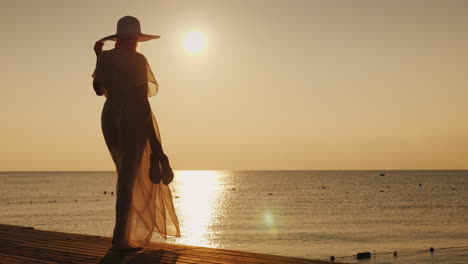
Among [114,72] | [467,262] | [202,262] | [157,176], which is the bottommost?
[467,262]

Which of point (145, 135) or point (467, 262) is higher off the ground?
point (145, 135)

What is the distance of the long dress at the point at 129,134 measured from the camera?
587cm

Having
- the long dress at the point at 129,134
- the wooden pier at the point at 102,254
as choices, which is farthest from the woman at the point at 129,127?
the wooden pier at the point at 102,254

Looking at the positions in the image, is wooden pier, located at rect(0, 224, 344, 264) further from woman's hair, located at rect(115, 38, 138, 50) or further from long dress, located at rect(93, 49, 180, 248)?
woman's hair, located at rect(115, 38, 138, 50)

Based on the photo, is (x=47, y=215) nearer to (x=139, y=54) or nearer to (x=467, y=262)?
(x=467, y=262)

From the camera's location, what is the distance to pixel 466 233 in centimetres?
5097

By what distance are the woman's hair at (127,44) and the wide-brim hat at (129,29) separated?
2.8 inches

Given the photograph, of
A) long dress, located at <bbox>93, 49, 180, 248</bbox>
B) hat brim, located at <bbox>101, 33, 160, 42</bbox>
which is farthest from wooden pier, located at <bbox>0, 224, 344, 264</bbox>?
hat brim, located at <bbox>101, 33, 160, 42</bbox>

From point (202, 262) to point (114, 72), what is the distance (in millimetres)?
2353

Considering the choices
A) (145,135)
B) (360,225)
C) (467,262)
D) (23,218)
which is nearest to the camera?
(145,135)

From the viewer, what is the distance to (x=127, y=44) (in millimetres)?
6105

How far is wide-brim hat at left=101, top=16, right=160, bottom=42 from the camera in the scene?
601cm

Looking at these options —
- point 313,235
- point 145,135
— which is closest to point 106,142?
point 145,135

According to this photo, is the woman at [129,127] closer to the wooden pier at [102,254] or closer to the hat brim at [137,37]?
the hat brim at [137,37]
